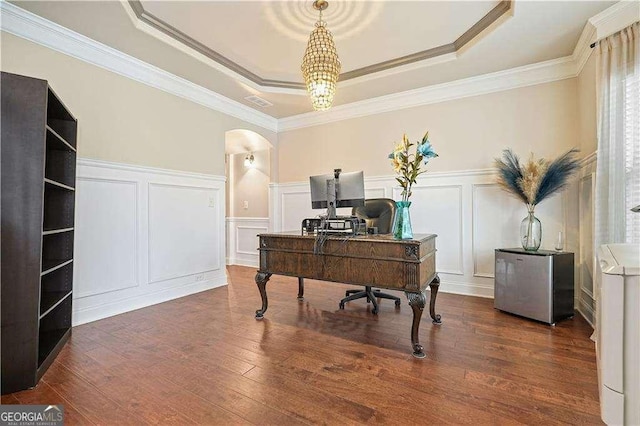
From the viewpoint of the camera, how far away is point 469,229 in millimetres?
3555

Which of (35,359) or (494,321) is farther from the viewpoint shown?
(494,321)

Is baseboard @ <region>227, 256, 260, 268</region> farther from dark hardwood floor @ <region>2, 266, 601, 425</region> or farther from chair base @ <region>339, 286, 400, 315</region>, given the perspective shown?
chair base @ <region>339, 286, 400, 315</region>

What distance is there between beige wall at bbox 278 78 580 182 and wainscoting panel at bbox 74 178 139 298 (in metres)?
2.56

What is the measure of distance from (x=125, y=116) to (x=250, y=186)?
2762 millimetres

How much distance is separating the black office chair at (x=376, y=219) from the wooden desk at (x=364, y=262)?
0.62m

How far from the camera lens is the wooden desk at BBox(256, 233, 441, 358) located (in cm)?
201

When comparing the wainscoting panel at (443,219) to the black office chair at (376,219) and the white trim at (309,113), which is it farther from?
the white trim at (309,113)

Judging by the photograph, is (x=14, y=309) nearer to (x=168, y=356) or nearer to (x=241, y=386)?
(x=168, y=356)

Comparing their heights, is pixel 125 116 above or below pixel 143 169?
above

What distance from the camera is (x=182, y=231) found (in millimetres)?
3611

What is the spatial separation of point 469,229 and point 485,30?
2107 millimetres

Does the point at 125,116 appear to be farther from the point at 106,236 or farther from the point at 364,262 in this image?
the point at 364,262

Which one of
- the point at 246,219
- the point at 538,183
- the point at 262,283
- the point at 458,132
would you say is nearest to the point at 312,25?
the point at 458,132

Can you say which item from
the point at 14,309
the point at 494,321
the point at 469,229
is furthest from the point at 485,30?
the point at 14,309
